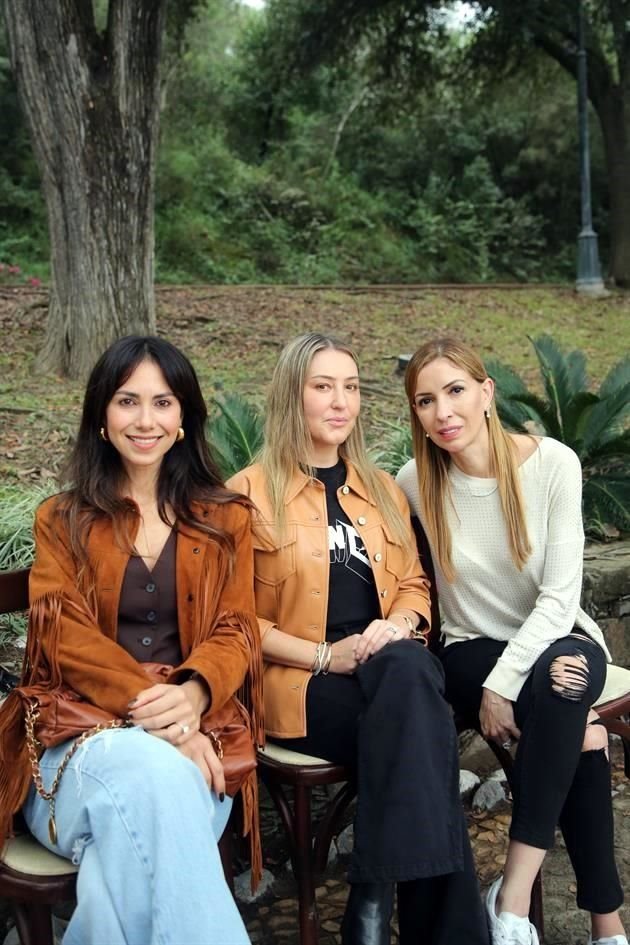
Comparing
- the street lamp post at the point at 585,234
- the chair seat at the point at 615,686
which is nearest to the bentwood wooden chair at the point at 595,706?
the chair seat at the point at 615,686

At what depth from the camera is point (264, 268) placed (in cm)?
1836

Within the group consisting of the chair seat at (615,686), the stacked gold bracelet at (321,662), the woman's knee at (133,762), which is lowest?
the chair seat at (615,686)

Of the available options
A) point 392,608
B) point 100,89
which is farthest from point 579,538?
point 100,89

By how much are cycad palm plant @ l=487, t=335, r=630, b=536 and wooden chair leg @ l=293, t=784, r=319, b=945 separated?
232 centimetres

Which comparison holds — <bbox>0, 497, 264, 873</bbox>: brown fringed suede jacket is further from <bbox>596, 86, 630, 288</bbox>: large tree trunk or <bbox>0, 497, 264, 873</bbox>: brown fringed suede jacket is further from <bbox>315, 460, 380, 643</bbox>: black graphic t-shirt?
<bbox>596, 86, 630, 288</bbox>: large tree trunk

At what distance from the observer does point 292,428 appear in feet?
10.3

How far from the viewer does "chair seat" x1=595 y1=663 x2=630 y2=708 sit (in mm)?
3139

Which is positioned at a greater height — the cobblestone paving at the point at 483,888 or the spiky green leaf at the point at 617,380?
A: the spiky green leaf at the point at 617,380

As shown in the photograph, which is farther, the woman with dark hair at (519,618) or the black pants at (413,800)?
the woman with dark hair at (519,618)

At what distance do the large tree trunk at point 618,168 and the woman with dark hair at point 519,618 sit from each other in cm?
1519

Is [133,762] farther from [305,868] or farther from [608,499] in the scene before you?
[608,499]

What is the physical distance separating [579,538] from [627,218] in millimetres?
15835

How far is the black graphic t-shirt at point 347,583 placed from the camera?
3.08 metres

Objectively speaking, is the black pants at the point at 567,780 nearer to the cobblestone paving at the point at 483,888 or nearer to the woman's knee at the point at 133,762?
the cobblestone paving at the point at 483,888
